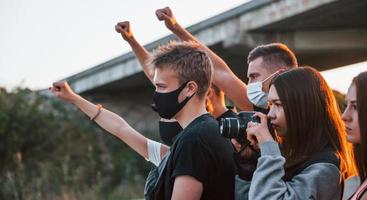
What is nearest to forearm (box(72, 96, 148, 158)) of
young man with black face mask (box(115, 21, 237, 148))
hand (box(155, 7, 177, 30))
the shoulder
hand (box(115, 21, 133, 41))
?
young man with black face mask (box(115, 21, 237, 148))

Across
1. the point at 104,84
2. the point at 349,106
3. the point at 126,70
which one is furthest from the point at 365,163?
the point at 104,84

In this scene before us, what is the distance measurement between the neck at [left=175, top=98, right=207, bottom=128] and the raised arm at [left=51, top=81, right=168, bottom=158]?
96 cm

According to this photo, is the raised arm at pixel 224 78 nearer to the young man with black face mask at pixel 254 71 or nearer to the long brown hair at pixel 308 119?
the young man with black face mask at pixel 254 71

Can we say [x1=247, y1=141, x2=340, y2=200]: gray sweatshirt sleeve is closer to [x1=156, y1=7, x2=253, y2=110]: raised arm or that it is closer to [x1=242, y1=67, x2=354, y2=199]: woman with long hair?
[x1=242, y1=67, x2=354, y2=199]: woman with long hair

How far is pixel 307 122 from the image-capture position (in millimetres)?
4348

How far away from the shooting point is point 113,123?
5.82 meters

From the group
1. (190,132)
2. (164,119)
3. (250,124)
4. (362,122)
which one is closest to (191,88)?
(190,132)

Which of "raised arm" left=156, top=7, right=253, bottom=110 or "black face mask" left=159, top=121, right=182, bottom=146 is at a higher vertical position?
"raised arm" left=156, top=7, right=253, bottom=110

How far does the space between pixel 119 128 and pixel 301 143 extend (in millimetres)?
1755

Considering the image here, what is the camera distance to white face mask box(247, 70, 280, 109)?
5.32m

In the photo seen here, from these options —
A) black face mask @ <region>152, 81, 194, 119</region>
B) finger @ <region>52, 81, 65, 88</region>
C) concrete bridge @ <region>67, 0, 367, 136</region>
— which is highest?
finger @ <region>52, 81, 65, 88</region>

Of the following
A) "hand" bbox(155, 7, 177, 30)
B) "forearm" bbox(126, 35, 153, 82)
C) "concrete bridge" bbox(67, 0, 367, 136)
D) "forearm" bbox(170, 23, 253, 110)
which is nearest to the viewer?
"forearm" bbox(170, 23, 253, 110)

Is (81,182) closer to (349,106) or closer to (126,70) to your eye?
(126,70)

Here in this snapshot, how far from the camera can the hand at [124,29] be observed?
6004 millimetres
